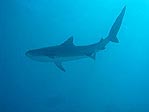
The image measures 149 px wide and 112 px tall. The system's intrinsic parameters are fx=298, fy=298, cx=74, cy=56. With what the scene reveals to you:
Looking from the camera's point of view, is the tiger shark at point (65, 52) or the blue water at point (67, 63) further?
the blue water at point (67, 63)

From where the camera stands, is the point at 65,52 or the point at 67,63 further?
the point at 67,63

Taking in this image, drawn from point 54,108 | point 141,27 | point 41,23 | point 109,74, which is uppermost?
point 141,27

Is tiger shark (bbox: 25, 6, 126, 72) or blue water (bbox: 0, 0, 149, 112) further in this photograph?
blue water (bbox: 0, 0, 149, 112)

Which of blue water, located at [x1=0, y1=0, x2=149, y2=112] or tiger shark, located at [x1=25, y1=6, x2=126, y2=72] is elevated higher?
blue water, located at [x1=0, y1=0, x2=149, y2=112]

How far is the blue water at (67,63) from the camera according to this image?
2518 centimetres

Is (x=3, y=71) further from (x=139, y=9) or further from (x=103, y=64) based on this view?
(x=139, y=9)

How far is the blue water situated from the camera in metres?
25.2

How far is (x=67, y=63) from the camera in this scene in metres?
36.9

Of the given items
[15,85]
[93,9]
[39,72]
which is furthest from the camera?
[93,9]

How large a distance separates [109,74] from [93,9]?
1109cm

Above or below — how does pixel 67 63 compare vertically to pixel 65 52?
above

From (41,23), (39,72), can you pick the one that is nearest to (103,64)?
(41,23)

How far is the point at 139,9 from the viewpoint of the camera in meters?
Answer: 49.9

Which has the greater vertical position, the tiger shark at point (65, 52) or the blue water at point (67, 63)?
the blue water at point (67, 63)
